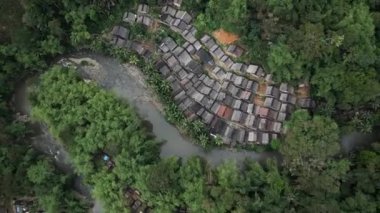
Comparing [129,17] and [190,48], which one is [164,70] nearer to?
[190,48]

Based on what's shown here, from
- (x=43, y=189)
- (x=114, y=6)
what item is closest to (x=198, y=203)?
(x=43, y=189)

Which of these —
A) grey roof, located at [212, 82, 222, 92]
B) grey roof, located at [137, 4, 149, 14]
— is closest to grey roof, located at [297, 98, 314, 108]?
grey roof, located at [212, 82, 222, 92]

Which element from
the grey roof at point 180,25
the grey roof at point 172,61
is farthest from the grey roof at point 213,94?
the grey roof at point 180,25

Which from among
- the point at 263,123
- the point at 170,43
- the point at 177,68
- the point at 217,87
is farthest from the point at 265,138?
the point at 170,43

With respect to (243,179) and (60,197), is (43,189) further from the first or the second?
(243,179)

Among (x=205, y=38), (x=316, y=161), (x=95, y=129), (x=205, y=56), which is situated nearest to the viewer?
(x=316, y=161)

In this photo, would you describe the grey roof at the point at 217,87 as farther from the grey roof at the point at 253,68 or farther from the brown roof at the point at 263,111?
the brown roof at the point at 263,111
